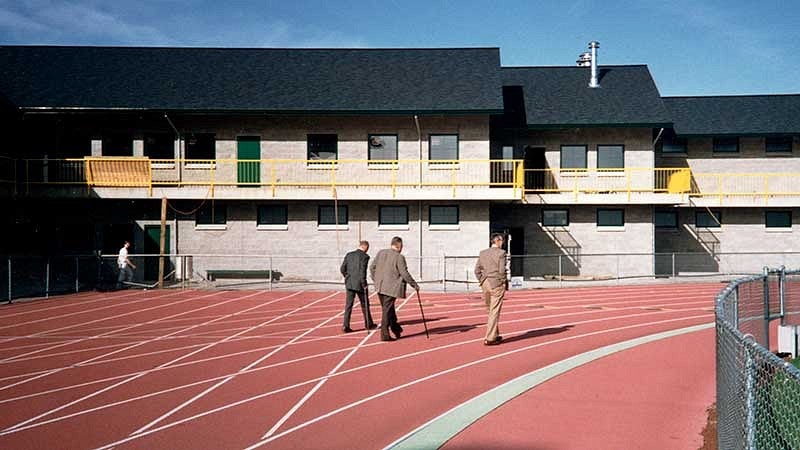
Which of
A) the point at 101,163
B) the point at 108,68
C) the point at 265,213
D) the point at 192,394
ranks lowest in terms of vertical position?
the point at 192,394

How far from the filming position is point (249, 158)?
30.0 metres

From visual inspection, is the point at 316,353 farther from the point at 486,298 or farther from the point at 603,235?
the point at 603,235

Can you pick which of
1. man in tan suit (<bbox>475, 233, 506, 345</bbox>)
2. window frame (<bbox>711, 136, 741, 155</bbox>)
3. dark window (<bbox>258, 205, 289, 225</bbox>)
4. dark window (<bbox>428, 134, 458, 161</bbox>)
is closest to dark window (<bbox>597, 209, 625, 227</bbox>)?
window frame (<bbox>711, 136, 741, 155</bbox>)

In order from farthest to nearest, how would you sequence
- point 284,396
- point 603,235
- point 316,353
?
point 603,235, point 316,353, point 284,396

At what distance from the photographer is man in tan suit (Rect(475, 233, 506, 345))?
12.9 metres

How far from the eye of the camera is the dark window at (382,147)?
29.9m

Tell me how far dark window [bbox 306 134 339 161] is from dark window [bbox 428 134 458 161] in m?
4.10

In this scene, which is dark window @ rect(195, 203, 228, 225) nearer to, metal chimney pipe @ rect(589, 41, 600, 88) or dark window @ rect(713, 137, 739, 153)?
metal chimney pipe @ rect(589, 41, 600, 88)

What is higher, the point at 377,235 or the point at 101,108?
the point at 101,108

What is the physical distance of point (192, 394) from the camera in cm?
934

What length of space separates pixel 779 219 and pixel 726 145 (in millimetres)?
4553

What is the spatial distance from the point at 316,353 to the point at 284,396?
11.1 feet

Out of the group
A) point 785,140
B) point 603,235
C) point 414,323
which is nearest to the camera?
point 414,323

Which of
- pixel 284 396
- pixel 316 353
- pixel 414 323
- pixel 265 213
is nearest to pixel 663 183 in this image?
pixel 265 213
